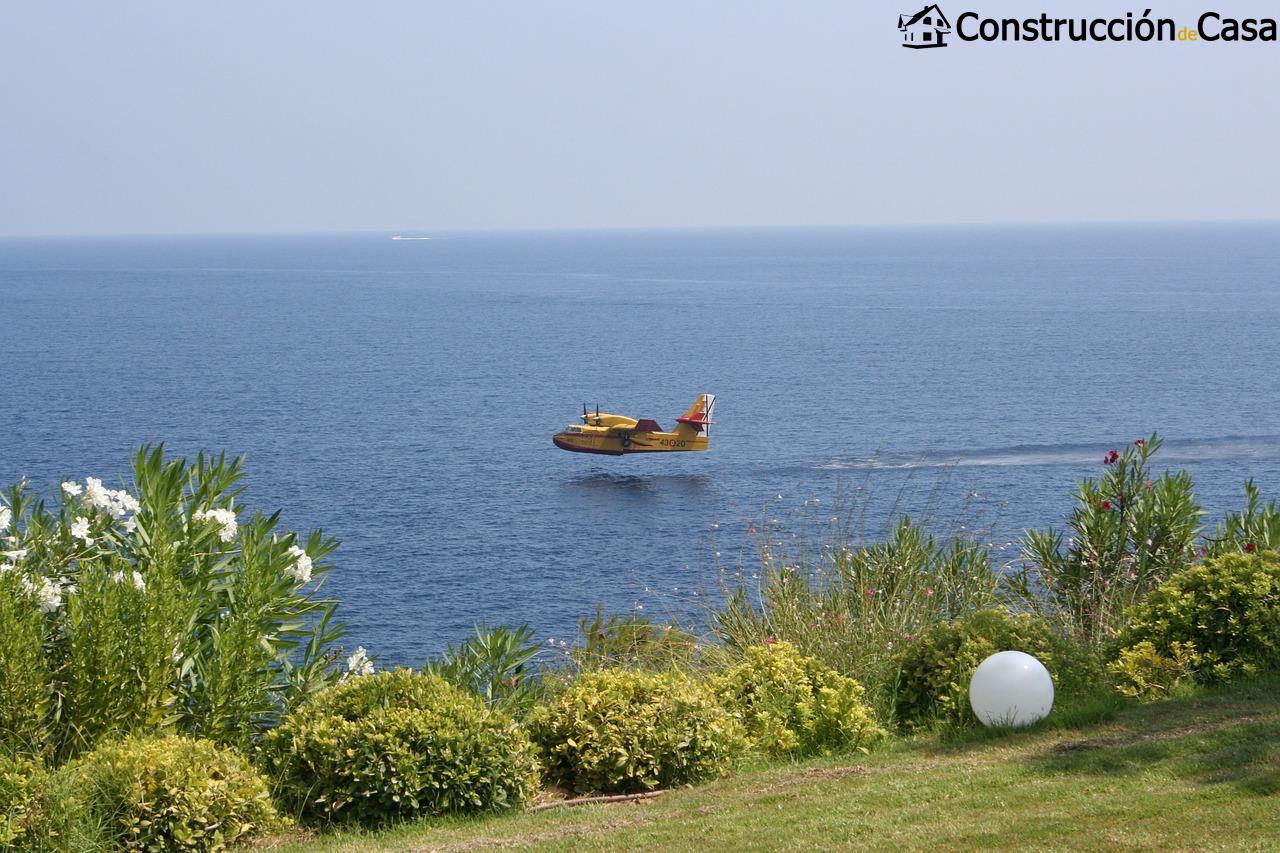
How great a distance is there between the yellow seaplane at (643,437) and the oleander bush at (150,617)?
171 ft

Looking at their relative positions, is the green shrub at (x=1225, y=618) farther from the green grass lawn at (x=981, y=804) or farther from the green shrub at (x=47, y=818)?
the green shrub at (x=47, y=818)

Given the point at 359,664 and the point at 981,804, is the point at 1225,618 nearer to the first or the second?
the point at 981,804

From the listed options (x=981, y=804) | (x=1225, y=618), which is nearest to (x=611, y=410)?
(x=1225, y=618)

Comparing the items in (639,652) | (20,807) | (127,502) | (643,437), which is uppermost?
(127,502)

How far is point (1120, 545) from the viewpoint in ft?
38.2

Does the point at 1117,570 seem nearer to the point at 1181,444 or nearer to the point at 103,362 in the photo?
the point at 1181,444

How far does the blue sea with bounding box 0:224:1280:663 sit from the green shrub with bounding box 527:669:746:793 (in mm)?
4404

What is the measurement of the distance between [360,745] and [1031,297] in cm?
13962

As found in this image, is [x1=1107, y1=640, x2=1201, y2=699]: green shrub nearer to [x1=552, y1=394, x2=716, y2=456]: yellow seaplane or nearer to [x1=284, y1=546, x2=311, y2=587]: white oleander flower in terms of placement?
[x1=284, y1=546, x2=311, y2=587]: white oleander flower

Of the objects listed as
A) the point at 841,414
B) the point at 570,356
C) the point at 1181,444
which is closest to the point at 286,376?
the point at 570,356

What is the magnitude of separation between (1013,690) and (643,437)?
5361 centimetres

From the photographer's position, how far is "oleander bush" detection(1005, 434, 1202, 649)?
36.5ft

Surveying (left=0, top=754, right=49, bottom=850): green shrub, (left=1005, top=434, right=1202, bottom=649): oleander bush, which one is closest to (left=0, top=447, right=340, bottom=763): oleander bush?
(left=0, top=754, right=49, bottom=850): green shrub

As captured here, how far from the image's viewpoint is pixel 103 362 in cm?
8919
